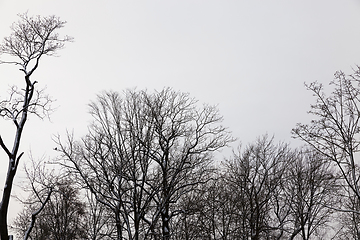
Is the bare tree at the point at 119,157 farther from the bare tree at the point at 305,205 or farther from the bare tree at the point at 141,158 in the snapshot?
the bare tree at the point at 305,205

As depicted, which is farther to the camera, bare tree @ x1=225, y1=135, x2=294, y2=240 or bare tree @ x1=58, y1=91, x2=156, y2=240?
bare tree @ x1=225, y1=135, x2=294, y2=240

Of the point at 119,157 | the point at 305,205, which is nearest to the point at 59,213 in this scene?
the point at 119,157

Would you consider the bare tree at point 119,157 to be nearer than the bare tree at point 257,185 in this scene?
Yes

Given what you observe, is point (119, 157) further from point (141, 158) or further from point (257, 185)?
point (257, 185)

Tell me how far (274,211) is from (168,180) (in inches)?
470

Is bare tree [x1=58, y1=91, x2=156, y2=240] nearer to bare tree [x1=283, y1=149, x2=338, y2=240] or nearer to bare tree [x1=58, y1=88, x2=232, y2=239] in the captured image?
bare tree [x1=58, y1=88, x2=232, y2=239]

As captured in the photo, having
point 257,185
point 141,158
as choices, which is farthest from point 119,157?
point 257,185

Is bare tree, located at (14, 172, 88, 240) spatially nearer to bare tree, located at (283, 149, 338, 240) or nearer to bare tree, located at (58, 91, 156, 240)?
bare tree, located at (58, 91, 156, 240)

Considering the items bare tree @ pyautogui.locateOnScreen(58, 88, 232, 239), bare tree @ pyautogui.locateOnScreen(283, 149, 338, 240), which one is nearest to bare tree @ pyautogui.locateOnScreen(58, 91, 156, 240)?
bare tree @ pyautogui.locateOnScreen(58, 88, 232, 239)

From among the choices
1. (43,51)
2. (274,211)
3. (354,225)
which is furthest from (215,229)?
(43,51)

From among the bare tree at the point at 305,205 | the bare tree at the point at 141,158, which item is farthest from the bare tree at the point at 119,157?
the bare tree at the point at 305,205

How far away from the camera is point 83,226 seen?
25.3 metres

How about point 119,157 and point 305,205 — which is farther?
point 305,205

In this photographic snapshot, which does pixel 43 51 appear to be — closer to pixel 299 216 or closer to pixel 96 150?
pixel 96 150
